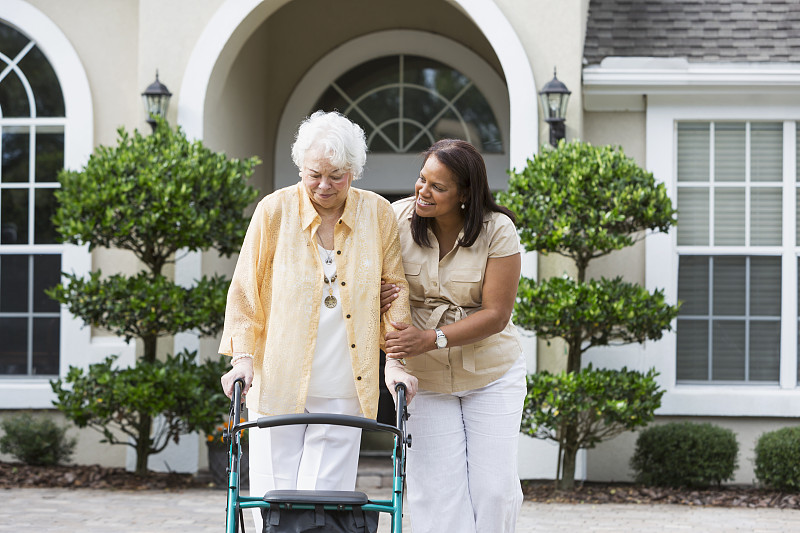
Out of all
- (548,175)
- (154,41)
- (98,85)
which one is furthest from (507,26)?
(98,85)

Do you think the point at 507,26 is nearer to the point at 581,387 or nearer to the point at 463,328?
the point at 581,387

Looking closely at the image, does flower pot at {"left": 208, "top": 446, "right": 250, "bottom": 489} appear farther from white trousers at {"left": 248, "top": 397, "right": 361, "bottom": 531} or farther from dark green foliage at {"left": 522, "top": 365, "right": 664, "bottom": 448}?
white trousers at {"left": 248, "top": 397, "right": 361, "bottom": 531}

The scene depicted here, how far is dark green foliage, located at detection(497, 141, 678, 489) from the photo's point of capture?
712 centimetres

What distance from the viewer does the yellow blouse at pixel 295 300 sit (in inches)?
144

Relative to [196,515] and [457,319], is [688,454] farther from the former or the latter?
[457,319]

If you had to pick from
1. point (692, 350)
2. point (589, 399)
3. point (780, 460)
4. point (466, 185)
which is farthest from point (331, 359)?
point (692, 350)

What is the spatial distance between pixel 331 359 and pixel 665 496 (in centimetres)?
459

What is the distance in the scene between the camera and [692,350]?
27.4 feet

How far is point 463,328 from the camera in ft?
12.6

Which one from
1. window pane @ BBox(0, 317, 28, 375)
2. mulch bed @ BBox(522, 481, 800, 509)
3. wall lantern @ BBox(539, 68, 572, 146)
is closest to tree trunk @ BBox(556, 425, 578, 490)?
mulch bed @ BBox(522, 481, 800, 509)

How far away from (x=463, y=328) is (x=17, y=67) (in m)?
6.55

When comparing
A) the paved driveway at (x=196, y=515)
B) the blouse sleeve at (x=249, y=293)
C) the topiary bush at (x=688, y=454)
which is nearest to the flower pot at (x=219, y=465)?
the paved driveway at (x=196, y=515)

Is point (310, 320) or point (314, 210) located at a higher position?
point (314, 210)

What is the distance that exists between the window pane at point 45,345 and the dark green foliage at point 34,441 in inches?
22.3
